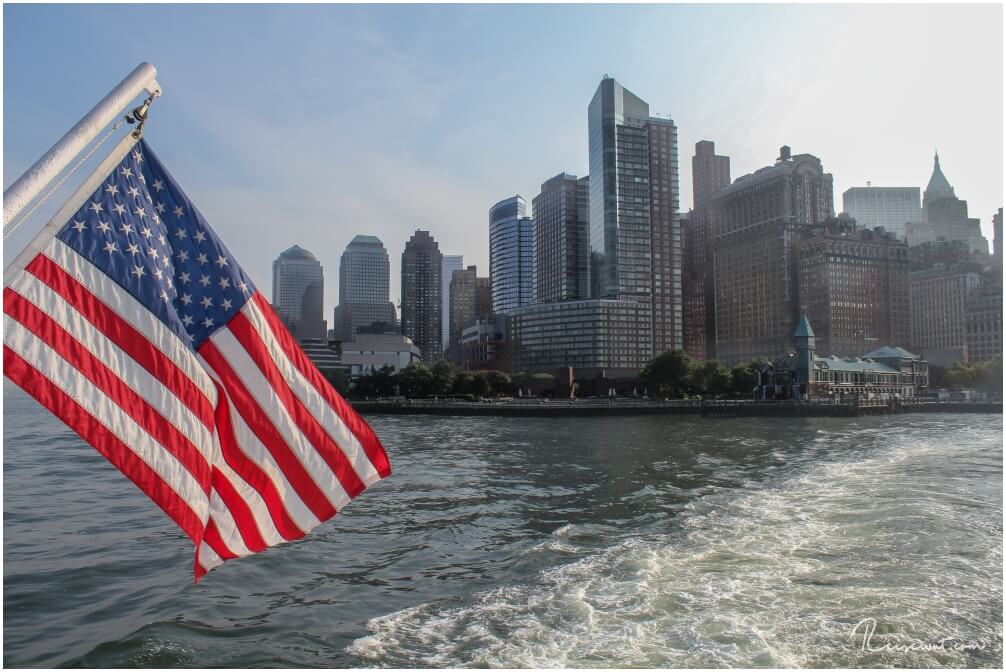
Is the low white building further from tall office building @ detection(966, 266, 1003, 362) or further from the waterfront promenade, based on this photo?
tall office building @ detection(966, 266, 1003, 362)

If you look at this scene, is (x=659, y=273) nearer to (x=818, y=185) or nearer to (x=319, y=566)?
(x=818, y=185)

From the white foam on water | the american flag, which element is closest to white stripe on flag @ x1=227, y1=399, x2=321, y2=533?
the american flag

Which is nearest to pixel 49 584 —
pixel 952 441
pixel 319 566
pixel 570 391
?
pixel 319 566

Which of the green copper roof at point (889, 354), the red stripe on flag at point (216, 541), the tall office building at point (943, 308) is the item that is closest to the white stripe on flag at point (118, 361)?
the red stripe on flag at point (216, 541)

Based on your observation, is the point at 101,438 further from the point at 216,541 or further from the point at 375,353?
the point at 375,353

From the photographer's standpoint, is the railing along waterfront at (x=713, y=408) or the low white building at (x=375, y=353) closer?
the railing along waterfront at (x=713, y=408)

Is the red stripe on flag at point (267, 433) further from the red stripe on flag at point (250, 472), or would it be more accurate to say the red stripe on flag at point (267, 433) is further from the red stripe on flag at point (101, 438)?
the red stripe on flag at point (101, 438)

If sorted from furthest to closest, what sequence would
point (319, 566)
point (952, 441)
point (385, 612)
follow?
point (952, 441), point (319, 566), point (385, 612)
